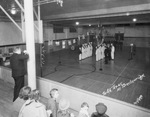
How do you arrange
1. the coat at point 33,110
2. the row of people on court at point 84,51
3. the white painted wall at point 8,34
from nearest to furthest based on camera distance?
the coat at point 33,110 < the white painted wall at point 8,34 < the row of people on court at point 84,51

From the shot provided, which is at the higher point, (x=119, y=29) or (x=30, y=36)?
(x=119, y=29)

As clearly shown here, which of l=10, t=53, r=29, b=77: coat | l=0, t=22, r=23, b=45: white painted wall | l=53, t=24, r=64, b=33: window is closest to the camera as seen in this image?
l=10, t=53, r=29, b=77: coat

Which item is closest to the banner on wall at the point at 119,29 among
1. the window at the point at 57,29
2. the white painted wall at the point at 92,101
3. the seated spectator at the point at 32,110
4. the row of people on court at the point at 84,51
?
the window at the point at 57,29

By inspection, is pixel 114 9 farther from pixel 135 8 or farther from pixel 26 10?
pixel 26 10

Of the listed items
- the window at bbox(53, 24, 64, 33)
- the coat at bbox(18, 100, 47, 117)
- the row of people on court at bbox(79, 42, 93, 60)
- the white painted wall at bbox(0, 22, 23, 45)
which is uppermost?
the window at bbox(53, 24, 64, 33)

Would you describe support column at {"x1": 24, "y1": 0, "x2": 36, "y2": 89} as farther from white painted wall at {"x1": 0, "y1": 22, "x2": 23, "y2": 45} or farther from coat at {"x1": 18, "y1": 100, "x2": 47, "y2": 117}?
white painted wall at {"x1": 0, "y1": 22, "x2": 23, "y2": 45}

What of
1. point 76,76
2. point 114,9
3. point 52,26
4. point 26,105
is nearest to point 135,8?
point 114,9

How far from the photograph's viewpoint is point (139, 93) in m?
5.17

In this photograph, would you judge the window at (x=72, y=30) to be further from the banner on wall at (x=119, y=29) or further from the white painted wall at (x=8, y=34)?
the white painted wall at (x=8, y=34)

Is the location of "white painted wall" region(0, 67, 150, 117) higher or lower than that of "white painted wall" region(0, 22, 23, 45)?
lower

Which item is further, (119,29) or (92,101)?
(119,29)

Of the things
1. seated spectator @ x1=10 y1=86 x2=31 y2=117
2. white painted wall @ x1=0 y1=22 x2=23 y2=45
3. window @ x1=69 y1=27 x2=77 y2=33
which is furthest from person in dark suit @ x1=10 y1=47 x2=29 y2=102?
window @ x1=69 y1=27 x2=77 y2=33

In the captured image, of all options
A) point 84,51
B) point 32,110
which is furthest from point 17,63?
point 84,51

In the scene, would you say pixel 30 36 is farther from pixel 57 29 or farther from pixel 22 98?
pixel 57 29
